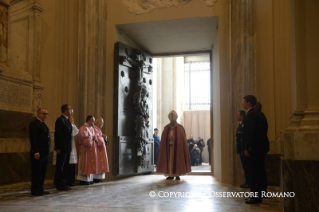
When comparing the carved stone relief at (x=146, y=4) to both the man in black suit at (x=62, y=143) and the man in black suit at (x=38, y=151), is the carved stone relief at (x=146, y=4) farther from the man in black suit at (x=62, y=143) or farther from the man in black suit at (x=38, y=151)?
the man in black suit at (x=38, y=151)

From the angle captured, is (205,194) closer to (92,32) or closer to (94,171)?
(94,171)

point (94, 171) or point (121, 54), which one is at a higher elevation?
point (121, 54)

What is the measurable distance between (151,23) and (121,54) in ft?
3.36

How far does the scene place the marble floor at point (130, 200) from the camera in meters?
4.91

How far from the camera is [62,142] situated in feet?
22.6

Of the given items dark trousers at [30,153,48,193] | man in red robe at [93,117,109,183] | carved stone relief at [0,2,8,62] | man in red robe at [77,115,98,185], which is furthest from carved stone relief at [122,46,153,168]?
dark trousers at [30,153,48,193]

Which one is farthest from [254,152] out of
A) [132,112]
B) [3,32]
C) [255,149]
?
[3,32]

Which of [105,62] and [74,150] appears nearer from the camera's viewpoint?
[74,150]

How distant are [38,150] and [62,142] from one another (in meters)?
0.67

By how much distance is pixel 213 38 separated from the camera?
10.2m

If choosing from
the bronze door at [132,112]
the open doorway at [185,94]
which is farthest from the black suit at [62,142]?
the open doorway at [185,94]

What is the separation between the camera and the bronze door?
9.02 m

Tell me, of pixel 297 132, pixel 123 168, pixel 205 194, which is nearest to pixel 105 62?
pixel 123 168

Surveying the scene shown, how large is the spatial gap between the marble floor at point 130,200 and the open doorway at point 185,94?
1121 centimetres
